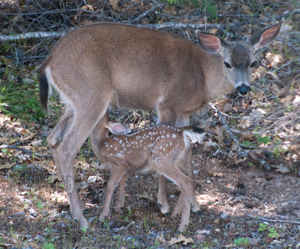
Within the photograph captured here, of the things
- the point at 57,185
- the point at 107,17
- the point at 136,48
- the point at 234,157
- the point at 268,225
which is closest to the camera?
the point at 268,225

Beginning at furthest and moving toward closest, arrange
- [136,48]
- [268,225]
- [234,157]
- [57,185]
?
1. [234,157]
2. [57,185]
3. [136,48]
4. [268,225]

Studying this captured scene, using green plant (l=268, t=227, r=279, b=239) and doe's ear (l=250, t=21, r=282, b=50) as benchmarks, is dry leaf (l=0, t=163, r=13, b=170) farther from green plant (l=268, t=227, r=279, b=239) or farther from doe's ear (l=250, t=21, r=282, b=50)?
doe's ear (l=250, t=21, r=282, b=50)

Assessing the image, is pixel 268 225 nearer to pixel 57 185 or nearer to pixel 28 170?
pixel 57 185

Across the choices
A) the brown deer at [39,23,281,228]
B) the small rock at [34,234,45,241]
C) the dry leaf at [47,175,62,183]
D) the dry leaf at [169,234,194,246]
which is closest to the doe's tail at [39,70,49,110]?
the brown deer at [39,23,281,228]

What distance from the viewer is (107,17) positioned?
25.9 ft

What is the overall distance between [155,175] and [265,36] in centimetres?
251

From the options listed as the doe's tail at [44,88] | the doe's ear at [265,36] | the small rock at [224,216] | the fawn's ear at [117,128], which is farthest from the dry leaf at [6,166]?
the doe's ear at [265,36]

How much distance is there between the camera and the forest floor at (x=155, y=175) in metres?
4.95

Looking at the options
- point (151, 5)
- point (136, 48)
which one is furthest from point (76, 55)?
Result: point (151, 5)

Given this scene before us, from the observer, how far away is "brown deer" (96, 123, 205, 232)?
5191 millimetres

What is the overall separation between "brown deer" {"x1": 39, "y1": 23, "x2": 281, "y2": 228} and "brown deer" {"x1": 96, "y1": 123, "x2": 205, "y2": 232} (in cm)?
28

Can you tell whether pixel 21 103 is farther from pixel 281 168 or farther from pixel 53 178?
pixel 281 168

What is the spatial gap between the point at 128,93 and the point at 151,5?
2999mm

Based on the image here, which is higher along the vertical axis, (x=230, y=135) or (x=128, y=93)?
(x=128, y=93)
